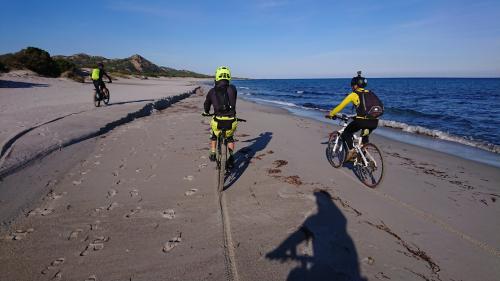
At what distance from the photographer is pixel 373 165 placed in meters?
6.02

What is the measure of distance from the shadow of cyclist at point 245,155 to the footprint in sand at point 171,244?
77.9 inches

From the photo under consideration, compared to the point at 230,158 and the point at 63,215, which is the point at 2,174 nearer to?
the point at 63,215

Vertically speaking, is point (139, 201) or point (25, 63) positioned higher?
point (25, 63)

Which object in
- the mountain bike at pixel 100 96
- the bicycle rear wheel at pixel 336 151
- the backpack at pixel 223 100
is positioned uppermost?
the backpack at pixel 223 100

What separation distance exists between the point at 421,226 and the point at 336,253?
175 cm

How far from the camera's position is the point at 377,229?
4305 mm

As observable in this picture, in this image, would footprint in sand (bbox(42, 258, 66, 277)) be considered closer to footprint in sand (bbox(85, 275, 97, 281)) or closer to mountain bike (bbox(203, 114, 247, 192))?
footprint in sand (bbox(85, 275, 97, 281))

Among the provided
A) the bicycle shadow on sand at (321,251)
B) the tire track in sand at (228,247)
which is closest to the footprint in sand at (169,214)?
the tire track in sand at (228,247)

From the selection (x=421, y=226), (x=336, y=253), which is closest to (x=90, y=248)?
(x=336, y=253)

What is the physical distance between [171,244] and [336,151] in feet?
16.6

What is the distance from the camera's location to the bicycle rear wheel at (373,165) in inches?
232

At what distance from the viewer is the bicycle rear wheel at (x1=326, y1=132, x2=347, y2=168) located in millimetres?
7152

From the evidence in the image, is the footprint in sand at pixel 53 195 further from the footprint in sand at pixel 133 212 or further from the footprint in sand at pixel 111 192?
the footprint in sand at pixel 133 212

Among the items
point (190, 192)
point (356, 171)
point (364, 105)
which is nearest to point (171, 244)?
point (190, 192)
